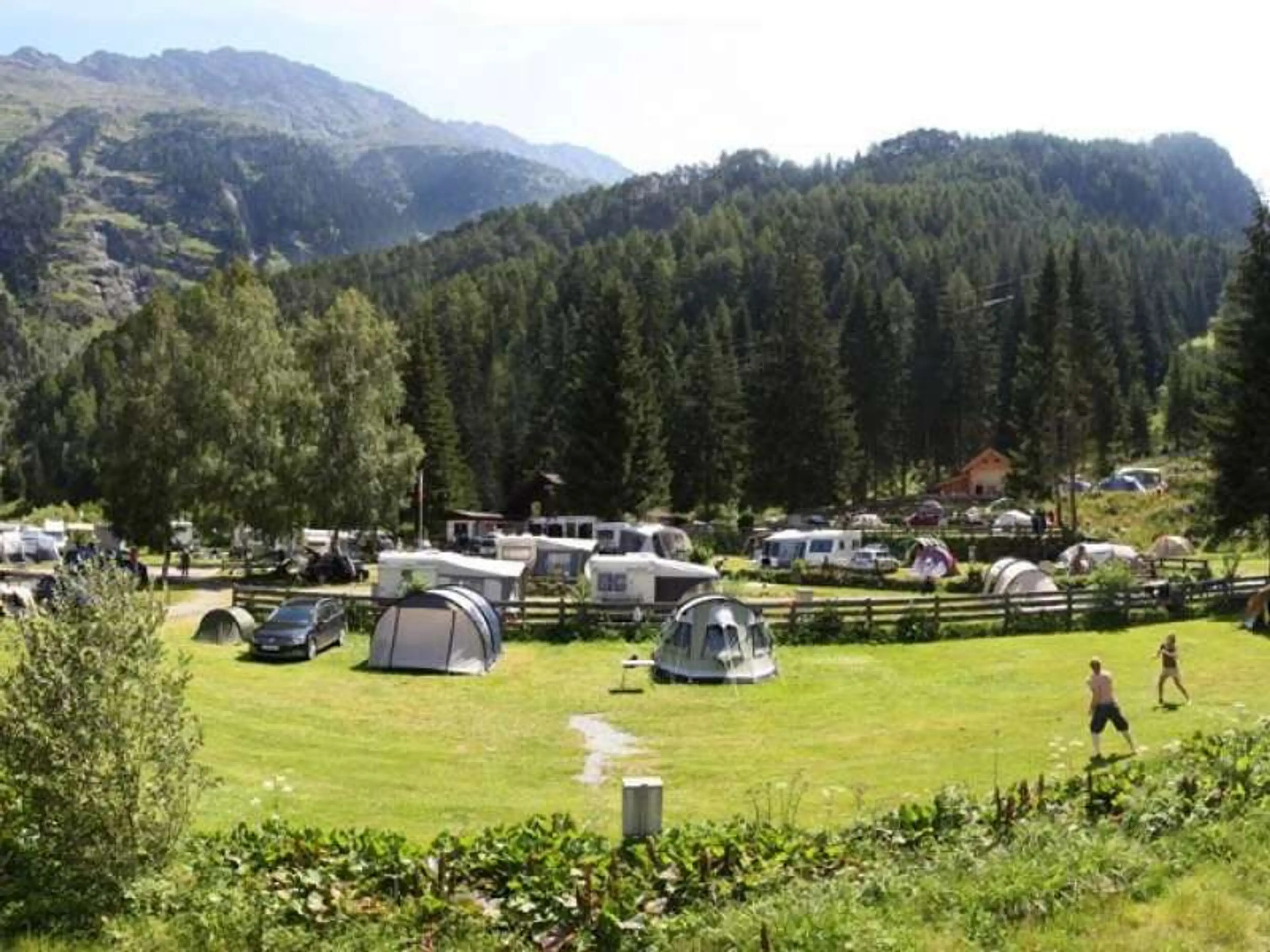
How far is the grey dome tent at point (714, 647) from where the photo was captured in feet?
87.6

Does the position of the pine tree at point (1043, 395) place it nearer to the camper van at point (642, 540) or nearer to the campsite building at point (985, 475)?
the campsite building at point (985, 475)

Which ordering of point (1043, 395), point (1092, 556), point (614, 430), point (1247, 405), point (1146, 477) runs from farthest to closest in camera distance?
point (1146, 477) < point (614, 430) < point (1043, 395) < point (1092, 556) < point (1247, 405)

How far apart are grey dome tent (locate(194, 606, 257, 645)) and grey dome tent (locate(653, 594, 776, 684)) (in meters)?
11.4

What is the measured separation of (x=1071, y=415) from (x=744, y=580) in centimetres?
2480

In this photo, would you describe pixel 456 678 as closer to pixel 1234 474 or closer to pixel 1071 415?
pixel 1234 474

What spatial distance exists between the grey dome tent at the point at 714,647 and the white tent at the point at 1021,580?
1250 cm

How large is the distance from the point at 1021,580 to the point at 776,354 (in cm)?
4634

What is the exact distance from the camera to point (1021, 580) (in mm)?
38188

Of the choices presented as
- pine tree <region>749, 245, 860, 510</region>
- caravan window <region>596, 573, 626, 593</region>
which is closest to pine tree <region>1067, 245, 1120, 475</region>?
pine tree <region>749, 245, 860, 510</region>

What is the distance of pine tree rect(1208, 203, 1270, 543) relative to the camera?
3969cm

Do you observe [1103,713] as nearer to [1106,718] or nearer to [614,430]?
[1106,718]

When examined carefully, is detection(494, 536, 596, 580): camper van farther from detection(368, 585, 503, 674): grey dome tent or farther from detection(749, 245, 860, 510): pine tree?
detection(749, 245, 860, 510): pine tree

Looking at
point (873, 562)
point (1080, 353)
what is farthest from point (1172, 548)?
point (1080, 353)

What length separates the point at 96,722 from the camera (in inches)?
405
